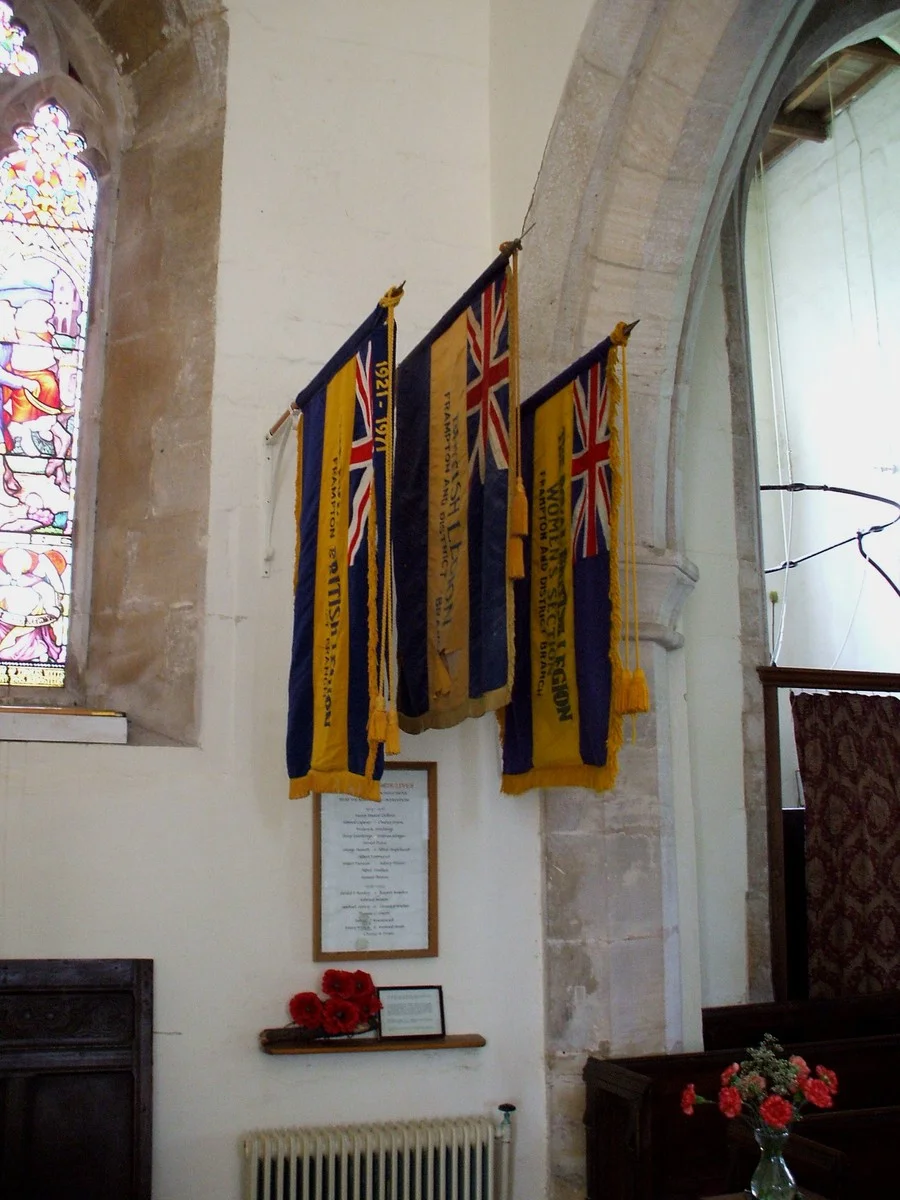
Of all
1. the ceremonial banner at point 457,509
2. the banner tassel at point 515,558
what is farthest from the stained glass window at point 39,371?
the banner tassel at point 515,558

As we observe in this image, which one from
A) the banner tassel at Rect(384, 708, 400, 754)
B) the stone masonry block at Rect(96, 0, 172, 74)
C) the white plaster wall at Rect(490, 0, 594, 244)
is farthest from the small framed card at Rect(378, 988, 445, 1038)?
the stone masonry block at Rect(96, 0, 172, 74)

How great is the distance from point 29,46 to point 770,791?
13.7 feet

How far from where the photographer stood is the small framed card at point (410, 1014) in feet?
13.2

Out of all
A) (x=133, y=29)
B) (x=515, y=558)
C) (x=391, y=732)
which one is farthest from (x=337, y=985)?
(x=133, y=29)

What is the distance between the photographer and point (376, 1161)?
3887 mm

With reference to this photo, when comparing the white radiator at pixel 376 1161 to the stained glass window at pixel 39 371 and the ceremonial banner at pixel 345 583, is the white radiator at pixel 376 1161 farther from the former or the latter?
the stained glass window at pixel 39 371

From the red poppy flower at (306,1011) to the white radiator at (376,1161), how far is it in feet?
1.06

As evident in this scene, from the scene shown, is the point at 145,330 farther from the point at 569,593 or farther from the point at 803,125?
the point at 803,125

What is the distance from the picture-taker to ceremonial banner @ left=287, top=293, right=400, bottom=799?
11.0 feet

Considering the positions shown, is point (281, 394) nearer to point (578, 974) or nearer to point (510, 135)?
point (510, 135)

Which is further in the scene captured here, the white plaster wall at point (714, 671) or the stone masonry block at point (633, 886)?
the white plaster wall at point (714, 671)

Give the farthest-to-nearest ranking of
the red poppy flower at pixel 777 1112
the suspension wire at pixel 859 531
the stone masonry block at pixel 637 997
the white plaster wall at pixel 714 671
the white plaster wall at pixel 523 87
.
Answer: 1. the suspension wire at pixel 859 531
2. the white plaster wall at pixel 714 671
3. the white plaster wall at pixel 523 87
4. the stone masonry block at pixel 637 997
5. the red poppy flower at pixel 777 1112

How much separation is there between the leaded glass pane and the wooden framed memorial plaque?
3124 mm

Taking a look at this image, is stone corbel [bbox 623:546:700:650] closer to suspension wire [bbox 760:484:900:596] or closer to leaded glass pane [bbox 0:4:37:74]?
suspension wire [bbox 760:484:900:596]
